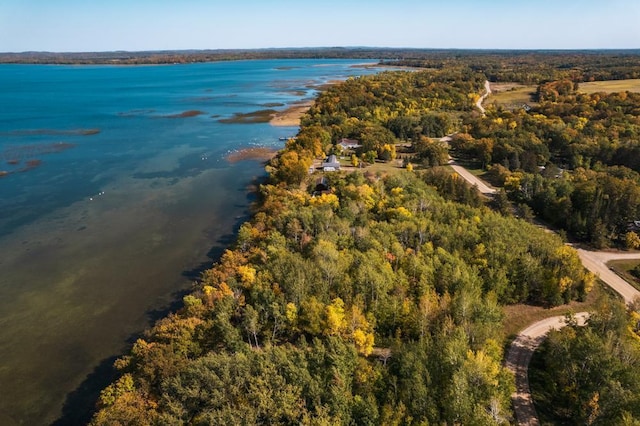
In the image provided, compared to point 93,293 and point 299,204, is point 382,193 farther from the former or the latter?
point 93,293

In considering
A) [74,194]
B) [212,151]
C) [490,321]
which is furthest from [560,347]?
[212,151]

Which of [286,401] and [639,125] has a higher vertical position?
[639,125]

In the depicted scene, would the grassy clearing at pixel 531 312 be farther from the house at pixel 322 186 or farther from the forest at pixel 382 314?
the house at pixel 322 186

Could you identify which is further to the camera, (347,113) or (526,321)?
(347,113)

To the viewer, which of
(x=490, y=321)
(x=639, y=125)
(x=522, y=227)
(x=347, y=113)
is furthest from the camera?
(x=347, y=113)

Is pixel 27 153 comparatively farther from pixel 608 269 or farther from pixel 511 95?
pixel 511 95

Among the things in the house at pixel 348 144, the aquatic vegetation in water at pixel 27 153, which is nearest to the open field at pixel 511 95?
the house at pixel 348 144

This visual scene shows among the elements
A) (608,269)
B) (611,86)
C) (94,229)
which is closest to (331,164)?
(94,229)
